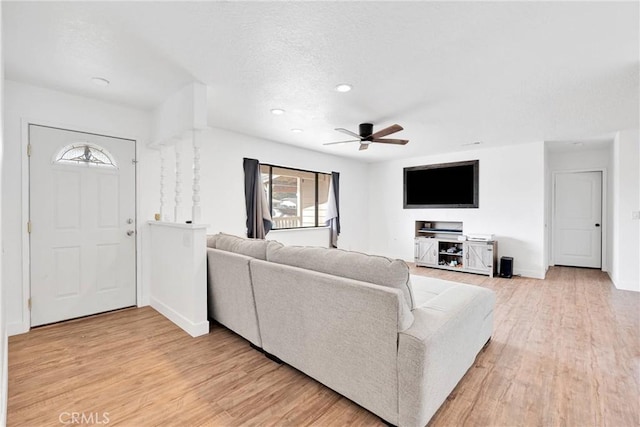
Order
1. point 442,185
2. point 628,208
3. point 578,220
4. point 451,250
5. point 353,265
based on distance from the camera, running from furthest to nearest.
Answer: point 442,185, point 578,220, point 451,250, point 628,208, point 353,265

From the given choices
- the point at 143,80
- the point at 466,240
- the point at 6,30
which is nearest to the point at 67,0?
the point at 6,30

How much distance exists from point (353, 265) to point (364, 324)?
36cm

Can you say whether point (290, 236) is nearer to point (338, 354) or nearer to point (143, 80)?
point (143, 80)

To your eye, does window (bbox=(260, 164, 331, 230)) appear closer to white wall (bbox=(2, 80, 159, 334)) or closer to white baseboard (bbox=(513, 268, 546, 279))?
white wall (bbox=(2, 80, 159, 334))

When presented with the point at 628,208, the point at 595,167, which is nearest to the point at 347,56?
the point at 628,208

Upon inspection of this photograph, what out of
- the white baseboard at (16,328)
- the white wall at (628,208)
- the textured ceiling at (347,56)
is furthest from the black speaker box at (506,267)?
the white baseboard at (16,328)

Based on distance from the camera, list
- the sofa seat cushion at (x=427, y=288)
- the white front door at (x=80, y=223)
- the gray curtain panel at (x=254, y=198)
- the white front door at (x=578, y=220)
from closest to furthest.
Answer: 1. the sofa seat cushion at (x=427, y=288)
2. the white front door at (x=80, y=223)
3. the gray curtain panel at (x=254, y=198)
4. the white front door at (x=578, y=220)

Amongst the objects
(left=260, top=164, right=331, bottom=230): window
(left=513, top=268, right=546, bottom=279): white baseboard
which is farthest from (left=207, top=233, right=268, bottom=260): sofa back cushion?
(left=513, top=268, right=546, bottom=279): white baseboard

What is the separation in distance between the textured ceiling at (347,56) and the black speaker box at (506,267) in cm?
244

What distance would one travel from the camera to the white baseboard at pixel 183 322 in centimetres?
275

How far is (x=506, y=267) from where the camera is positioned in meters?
5.12

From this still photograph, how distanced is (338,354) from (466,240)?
14.8ft

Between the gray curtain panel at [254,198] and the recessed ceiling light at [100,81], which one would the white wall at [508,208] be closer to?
the gray curtain panel at [254,198]

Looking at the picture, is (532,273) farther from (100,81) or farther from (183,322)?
(100,81)
